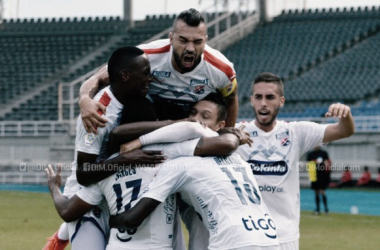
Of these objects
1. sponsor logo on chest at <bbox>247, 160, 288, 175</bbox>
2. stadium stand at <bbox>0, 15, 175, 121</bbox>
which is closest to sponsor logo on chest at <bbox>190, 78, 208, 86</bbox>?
sponsor logo on chest at <bbox>247, 160, 288, 175</bbox>

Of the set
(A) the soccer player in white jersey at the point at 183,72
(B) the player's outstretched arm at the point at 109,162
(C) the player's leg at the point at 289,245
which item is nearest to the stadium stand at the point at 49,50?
(C) the player's leg at the point at 289,245

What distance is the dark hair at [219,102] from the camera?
6.05 metres

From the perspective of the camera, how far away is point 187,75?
20.6ft

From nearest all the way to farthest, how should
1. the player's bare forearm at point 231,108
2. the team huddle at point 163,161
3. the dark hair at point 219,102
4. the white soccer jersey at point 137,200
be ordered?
the team huddle at point 163,161
the white soccer jersey at point 137,200
the dark hair at point 219,102
the player's bare forearm at point 231,108

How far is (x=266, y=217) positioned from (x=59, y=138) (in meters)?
23.5

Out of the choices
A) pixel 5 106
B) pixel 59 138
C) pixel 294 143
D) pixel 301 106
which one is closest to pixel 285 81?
pixel 301 106

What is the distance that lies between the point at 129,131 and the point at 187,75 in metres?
0.93

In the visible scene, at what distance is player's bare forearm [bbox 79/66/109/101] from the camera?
5.97 m

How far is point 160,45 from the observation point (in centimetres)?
634

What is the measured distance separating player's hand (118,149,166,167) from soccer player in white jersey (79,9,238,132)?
59 centimetres

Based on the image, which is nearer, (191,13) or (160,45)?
(191,13)

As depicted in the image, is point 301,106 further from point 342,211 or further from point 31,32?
point 31,32

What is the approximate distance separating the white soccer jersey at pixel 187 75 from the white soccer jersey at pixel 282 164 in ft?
3.15

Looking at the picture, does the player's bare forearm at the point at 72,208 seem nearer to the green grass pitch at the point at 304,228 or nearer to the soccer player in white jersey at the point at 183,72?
the soccer player in white jersey at the point at 183,72
